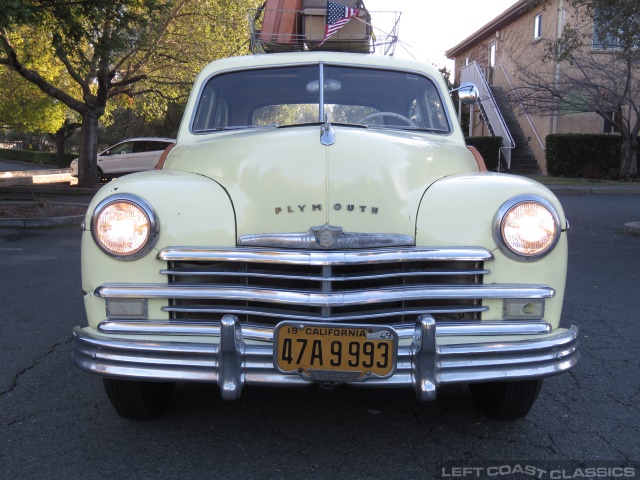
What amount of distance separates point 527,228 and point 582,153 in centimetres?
1955

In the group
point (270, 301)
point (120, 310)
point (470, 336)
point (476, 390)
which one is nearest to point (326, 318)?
point (270, 301)

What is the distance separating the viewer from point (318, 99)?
3949 millimetres

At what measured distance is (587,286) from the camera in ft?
20.0

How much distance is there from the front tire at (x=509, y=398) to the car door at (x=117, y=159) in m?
19.8

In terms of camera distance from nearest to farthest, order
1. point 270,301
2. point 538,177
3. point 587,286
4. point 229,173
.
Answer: point 270,301, point 229,173, point 587,286, point 538,177

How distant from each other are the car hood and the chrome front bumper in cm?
49

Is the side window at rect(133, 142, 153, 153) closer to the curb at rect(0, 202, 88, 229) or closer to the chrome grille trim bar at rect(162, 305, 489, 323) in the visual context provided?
the curb at rect(0, 202, 88, 229)

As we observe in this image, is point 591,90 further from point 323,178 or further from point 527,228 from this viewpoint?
point 323,178

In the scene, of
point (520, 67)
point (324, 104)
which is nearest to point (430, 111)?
point (324, 104)

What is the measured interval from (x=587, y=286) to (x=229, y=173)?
4407mm

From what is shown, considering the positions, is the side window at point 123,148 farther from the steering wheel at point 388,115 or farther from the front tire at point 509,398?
the front tire at point 509,398

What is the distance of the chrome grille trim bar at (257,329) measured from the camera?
2537 millimetres

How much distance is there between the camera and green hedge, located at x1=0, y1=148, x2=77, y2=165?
3769 centimetres

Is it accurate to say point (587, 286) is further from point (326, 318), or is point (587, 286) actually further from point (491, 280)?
point (326, 318)
